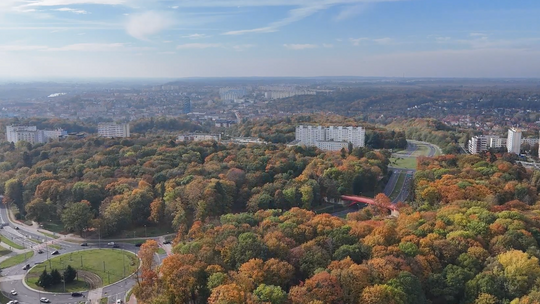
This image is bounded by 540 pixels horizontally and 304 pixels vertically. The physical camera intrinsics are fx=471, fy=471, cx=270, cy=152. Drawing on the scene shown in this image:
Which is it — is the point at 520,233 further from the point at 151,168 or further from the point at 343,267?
the point at 151,168

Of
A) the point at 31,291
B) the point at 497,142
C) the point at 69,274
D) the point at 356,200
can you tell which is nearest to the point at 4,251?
the point at 31,291

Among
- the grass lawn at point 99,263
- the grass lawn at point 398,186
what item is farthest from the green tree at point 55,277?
the grass lawn at point 398,186

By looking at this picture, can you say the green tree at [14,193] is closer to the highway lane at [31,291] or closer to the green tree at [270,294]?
the highway lane at [31,291]

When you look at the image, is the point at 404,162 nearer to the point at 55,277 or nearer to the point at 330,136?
the point at 330,136

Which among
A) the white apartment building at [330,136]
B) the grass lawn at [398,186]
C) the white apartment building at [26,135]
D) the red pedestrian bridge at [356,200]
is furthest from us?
the white apartment building at [26,135]

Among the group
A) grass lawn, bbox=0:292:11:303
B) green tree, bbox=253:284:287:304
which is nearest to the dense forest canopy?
green tree, bbox=253:284:287:304

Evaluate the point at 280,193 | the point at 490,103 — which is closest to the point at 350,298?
the point at 280,193
